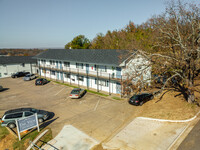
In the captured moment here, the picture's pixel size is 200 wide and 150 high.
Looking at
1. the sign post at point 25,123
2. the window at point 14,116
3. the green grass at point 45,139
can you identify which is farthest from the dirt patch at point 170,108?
the window at point 14,116

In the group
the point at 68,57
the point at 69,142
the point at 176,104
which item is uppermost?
the point at 68,57

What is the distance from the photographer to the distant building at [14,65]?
39.8m

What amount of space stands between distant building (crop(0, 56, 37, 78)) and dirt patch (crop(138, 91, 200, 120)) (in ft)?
111

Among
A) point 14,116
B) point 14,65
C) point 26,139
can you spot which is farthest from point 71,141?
point 14,65

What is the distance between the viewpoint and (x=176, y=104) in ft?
56.9

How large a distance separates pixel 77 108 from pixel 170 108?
11463mm

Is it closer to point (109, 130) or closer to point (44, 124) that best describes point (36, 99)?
point (44, 124)

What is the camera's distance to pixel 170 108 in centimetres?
1645

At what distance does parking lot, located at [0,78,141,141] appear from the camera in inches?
550

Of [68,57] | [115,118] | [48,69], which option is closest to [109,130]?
[115,118]

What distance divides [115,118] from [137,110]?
11.5ft

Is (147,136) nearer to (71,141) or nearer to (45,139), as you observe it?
(71,141)

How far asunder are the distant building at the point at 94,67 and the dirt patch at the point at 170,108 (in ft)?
12.8

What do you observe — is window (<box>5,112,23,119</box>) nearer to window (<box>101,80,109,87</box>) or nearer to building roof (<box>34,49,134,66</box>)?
window (<box>101,80,109,87</box>)
